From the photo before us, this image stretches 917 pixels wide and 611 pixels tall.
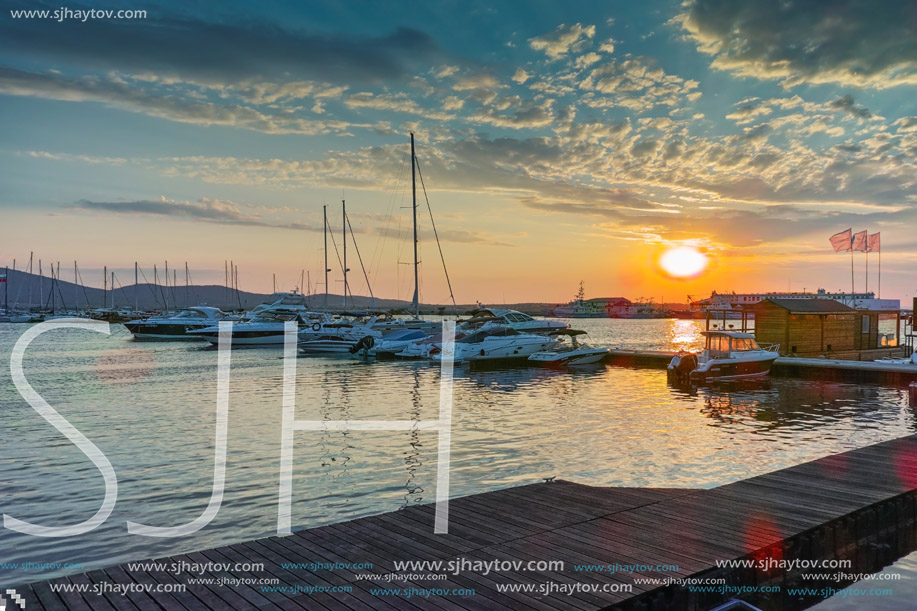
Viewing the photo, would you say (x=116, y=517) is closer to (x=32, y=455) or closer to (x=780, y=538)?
(x=32, y=455)

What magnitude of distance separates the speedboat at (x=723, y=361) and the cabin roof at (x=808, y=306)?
618 cm

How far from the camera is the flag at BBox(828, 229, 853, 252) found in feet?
156

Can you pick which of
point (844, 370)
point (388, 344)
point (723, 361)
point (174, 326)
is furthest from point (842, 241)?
point (174, 326)

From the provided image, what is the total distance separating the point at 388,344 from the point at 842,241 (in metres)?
36.9

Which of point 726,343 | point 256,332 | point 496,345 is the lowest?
point 256,332

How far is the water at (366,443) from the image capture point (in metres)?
11.7

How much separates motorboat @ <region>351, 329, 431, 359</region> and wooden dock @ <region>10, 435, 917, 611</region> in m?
40.0

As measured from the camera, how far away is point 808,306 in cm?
3978

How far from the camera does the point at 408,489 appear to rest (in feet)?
42.4

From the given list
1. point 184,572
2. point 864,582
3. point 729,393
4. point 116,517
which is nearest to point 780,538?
point 864,582

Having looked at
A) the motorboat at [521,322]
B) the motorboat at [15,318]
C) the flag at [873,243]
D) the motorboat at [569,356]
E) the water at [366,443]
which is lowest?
the motorboat at [15,318]

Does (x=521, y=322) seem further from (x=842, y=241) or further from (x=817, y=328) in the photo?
(x=842, y=241)

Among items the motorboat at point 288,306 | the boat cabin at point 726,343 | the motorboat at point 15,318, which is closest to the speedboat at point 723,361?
the boat cabin at point 726,343

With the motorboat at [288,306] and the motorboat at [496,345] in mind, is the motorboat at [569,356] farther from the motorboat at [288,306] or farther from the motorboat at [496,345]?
the motorboat at [288,306]
